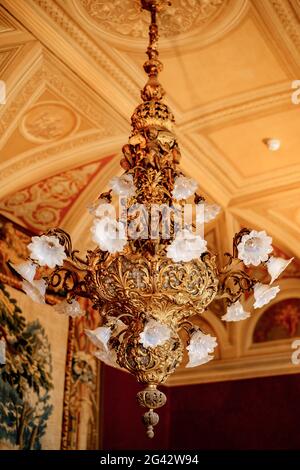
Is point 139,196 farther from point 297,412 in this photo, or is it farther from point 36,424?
point 297,412

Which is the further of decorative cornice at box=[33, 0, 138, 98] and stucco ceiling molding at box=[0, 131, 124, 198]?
stucco ceiling molding at box=[0, 131, 124, 198]

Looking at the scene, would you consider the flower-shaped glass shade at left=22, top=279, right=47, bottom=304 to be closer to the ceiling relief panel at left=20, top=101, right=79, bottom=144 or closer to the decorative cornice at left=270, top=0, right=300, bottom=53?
the ceiling relief panel at left=20, top=101, right=79, bottom=144

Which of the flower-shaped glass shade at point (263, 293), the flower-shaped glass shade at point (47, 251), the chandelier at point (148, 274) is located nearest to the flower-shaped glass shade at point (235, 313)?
the chandelier at point (148, 274)

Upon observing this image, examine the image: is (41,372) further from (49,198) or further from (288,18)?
(288,18)

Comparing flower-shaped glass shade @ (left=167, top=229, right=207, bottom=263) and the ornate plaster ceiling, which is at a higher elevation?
the ornate plaster ceiling

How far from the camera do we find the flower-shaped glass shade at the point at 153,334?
128 inches

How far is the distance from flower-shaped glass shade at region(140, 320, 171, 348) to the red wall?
5.34 m

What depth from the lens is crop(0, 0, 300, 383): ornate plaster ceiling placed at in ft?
16.5

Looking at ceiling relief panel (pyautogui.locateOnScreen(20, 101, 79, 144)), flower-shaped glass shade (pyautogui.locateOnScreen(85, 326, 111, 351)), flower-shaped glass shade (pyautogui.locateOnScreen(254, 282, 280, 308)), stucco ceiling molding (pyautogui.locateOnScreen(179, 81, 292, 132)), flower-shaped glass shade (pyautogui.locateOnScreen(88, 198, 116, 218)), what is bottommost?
flower-shaped glass shade (pyautogui.locateOnScreen(85, 326, 111, 351))

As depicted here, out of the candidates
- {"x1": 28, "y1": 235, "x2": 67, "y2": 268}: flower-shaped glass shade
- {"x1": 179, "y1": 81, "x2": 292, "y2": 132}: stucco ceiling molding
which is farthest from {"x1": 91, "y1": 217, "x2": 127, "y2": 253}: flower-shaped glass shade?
{"x1": 179, "y1": 81, "x2": 292, "y2": 132}: stucco ceiling molding

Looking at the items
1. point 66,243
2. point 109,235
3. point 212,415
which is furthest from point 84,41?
point 212,415

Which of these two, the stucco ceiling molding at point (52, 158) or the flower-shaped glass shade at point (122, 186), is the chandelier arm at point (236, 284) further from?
the stucco ceiling molding at point (52, 158)

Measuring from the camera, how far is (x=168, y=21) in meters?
5.08

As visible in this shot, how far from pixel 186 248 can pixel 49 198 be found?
442cm
